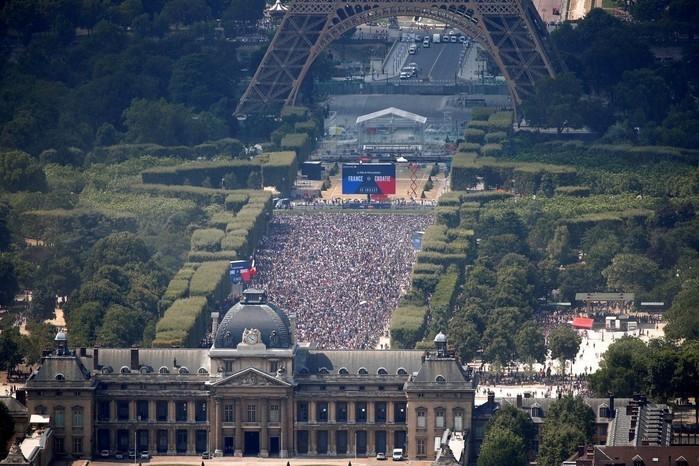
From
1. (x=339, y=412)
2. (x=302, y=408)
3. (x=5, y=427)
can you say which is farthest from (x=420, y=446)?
(x=5, y=427)

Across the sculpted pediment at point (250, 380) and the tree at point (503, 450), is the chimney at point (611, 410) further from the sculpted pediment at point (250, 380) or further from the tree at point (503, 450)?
the sculpted pediment at point (250, 380)

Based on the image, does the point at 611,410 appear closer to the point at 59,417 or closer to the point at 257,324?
the point at 257,324

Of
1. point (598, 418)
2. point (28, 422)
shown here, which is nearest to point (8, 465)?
point (28, 422)

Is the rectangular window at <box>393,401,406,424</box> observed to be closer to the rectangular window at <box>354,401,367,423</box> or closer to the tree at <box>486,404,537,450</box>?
the rectangular window at <box>354,401,367,423</box>

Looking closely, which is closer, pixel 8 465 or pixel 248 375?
pixel 8 465

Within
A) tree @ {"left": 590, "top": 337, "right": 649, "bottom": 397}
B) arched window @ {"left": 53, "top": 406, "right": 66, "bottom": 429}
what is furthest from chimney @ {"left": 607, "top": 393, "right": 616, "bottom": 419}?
arched window @ {"left": 53, "top": 406, "right": 66, "bottom": 429}

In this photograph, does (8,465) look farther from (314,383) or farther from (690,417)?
(690,417)
